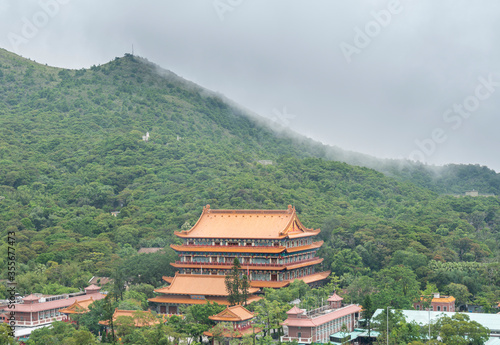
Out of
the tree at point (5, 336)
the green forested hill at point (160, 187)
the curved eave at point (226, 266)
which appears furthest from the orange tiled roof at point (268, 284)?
the tree at point (5, 336)

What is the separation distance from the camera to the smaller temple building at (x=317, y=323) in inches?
1762

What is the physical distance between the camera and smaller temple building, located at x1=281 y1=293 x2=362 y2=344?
147 ft

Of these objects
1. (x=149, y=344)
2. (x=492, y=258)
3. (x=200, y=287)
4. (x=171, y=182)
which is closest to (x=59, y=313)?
(x=200, y=287)

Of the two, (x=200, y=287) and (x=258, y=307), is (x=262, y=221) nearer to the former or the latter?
(x=200, y=287)

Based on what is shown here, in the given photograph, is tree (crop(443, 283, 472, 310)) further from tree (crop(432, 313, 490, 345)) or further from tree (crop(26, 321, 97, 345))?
tree (crop(26, 321, 97, 345))

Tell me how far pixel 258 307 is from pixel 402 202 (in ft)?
201

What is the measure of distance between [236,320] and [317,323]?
5.31 meters

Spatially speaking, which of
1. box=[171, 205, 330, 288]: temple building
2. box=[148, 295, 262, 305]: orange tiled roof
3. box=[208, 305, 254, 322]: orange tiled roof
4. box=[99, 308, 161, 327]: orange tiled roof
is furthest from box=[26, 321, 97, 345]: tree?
box=[171, 205, 330, 288]: temple building

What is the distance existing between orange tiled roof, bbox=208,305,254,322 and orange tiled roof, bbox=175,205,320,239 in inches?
456

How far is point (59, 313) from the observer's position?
52.4 metres

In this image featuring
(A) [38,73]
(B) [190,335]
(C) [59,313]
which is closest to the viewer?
(B) [190,335]

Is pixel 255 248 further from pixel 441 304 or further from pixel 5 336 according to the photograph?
pixel 5 336

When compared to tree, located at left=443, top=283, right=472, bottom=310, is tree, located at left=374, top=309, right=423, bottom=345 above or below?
below

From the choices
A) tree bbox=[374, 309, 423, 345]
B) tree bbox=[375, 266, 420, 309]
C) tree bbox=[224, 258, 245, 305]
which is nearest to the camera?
tree bbox=[374, 309, 423, 345]
